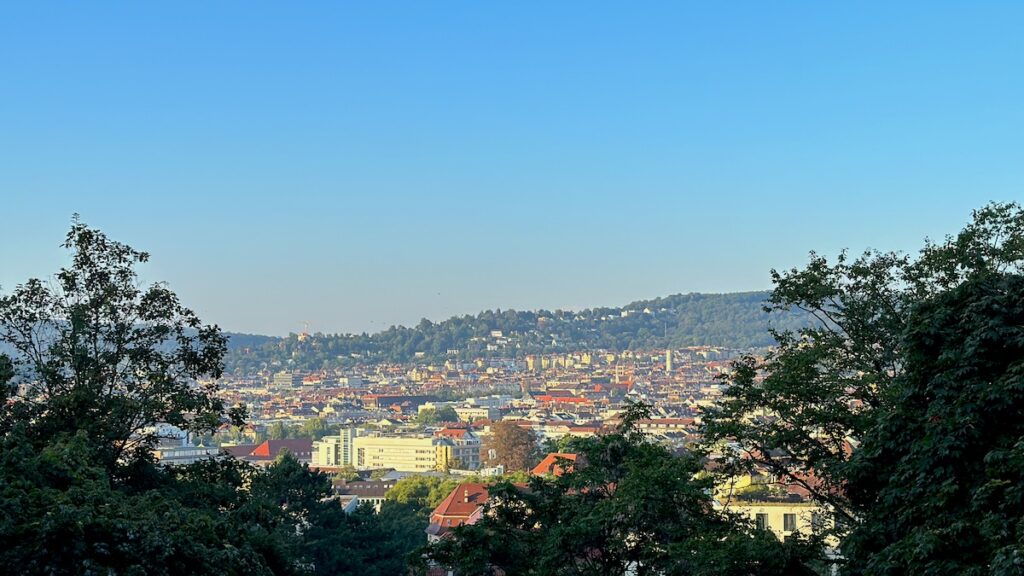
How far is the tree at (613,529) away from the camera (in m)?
12.1

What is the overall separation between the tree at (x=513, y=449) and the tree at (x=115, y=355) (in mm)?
74190

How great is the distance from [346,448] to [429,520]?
8871cm

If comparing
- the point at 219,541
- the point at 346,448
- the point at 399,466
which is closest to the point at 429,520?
the point at 219,541

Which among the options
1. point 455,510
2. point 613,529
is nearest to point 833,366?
point 613,529

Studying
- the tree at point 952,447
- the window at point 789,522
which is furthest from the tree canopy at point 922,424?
the window at point 789,522

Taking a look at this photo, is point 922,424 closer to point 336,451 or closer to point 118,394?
point 118,394

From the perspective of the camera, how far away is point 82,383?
13789mm

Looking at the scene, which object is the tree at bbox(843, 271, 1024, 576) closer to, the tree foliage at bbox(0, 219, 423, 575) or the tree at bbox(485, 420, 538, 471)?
the tree foliage at bbox(0, 219, 423, 575)

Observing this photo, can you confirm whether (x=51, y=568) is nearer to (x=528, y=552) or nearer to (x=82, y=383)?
(x=82, y=383)

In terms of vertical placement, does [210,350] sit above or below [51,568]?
Result: above

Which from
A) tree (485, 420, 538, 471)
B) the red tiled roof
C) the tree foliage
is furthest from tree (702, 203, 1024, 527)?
the red tiled roof

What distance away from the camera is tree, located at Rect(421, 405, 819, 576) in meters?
12.1

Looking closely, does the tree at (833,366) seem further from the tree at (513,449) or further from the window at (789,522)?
the tree at (513,449)

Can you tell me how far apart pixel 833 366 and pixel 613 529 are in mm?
3173
